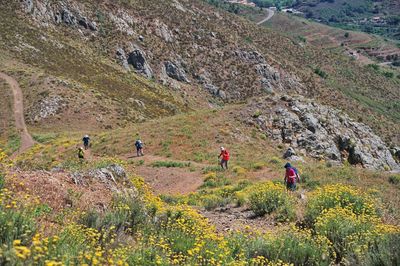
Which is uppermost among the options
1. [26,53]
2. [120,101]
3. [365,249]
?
[365,249]

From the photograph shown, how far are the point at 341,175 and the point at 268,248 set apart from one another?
1344 centimetres

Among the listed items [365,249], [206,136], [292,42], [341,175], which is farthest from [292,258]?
[292,42]

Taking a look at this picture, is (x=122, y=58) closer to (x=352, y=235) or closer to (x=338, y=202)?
(x=338, y=202)

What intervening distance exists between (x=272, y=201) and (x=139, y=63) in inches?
2639

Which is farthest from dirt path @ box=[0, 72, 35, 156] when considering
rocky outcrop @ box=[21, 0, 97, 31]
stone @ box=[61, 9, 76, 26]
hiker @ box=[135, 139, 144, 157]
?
stone @ box=[61, 9, 76, 26]

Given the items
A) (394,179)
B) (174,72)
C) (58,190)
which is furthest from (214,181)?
(174,72)

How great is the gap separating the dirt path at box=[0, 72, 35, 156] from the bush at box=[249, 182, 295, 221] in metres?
27.3

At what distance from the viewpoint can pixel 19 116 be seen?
45.3 m

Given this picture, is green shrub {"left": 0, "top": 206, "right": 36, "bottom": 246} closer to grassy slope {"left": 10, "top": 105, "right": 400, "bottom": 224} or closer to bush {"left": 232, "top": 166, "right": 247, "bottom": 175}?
grassy slope {"left": 10, "top": 105, "right": 400, "bottom": 224}

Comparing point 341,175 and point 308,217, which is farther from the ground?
point 308,217

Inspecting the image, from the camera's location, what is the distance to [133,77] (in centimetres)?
6988

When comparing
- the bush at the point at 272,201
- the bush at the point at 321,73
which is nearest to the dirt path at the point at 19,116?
the bush at the point at 272,201

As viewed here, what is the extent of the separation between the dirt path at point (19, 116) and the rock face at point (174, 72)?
3229 cm

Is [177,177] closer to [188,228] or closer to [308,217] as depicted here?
[308,217]
